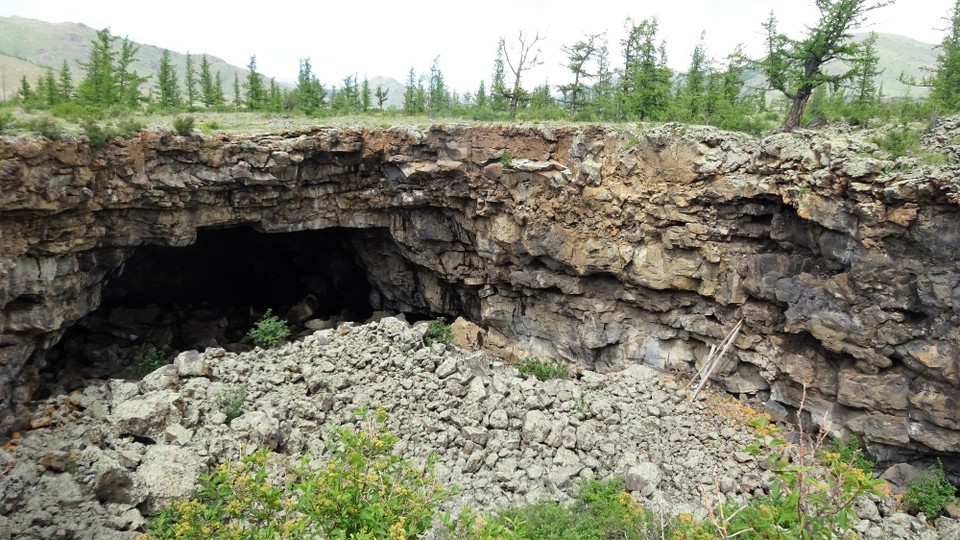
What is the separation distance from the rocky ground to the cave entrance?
4.28 meters

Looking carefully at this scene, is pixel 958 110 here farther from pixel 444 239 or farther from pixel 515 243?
pixel 444 239

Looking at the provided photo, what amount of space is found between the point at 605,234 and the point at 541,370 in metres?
4.19

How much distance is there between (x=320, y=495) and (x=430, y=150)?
41.7 feet

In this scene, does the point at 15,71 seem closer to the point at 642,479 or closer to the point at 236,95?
the point at 236,95

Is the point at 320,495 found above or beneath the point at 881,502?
above

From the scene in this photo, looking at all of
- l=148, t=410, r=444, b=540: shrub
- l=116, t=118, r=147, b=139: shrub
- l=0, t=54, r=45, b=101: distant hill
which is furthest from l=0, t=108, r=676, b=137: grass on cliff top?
l=0, t=54, r=45, b=101: distant hill

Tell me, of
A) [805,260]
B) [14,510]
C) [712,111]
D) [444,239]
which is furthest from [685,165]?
[14,510]

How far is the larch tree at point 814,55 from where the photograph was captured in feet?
42.3

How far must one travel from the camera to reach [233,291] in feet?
76.3

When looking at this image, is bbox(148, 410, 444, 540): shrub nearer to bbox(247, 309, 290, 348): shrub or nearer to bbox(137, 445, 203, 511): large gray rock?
bbox(137, 445, 203, 511): large gray rock

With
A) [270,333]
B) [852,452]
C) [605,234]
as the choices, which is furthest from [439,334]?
[852,452]

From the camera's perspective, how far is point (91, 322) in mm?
17609

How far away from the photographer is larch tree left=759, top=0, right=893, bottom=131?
12.9m

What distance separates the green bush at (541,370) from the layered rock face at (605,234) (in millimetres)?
1776
